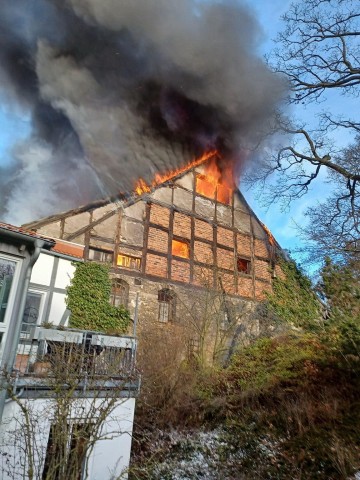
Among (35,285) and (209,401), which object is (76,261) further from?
(209,401)

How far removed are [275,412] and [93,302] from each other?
6413 mm

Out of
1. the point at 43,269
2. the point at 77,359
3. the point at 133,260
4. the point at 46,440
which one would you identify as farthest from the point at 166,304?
the point at 46,440

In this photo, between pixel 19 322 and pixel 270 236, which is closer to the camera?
pixel 19 322

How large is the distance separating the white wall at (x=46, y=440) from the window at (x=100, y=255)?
22.9 ft

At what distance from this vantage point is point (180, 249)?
1481 centimetres

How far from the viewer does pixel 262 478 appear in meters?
5.60

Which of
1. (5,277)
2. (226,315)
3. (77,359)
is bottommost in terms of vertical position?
(77,359)

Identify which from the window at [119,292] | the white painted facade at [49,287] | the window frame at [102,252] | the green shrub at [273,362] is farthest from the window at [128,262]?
the green shrub at [273,362]

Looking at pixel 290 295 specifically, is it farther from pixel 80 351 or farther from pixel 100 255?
pixel 80 351

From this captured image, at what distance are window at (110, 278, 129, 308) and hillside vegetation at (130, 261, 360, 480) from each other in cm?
371

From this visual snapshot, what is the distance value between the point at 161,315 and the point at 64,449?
9133 millimetres

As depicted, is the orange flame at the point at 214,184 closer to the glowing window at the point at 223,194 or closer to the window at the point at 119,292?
the glowing window at the point at 223,194

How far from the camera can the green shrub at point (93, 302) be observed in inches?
432

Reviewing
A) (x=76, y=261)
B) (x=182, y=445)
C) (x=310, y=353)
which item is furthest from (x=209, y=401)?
(x=76, y=261)
